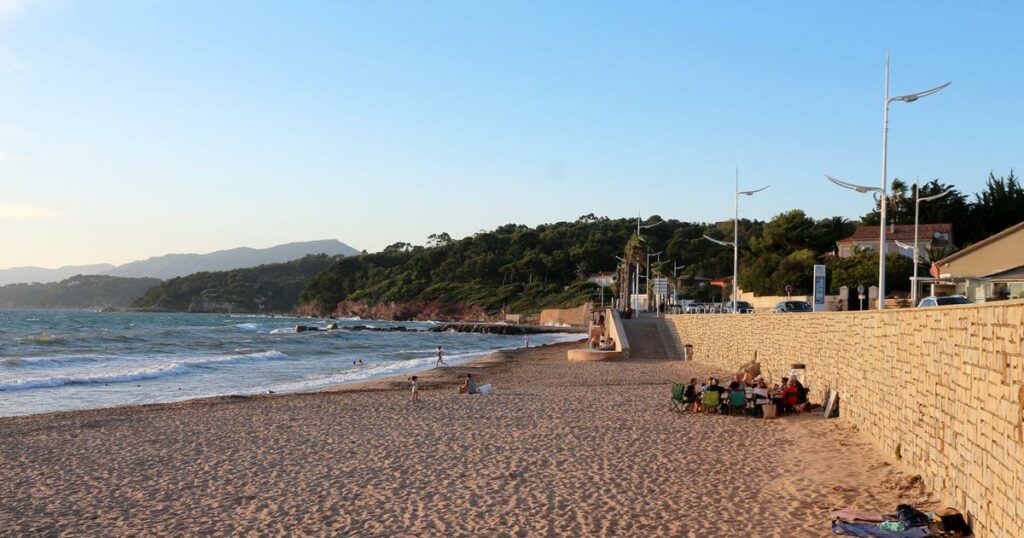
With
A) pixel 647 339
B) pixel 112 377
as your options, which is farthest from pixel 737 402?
pixel 647 339

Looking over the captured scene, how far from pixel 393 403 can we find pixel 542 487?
10098 millimetres

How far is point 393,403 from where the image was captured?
1988 cm

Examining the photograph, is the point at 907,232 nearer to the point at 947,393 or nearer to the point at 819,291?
the point at 819,291

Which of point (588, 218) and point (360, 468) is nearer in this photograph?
point (360, 468)

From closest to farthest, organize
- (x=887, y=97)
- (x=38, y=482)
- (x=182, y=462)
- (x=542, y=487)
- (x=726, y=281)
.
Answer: (x=542, y=487) → (x=38, y=482) → (x=182, y=462) → (x=887, y=97) → (x=726, y=281)

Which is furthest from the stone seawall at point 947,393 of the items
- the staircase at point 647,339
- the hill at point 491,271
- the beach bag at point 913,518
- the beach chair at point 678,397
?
the hill at point 491,271

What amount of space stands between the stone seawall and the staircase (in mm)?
19823

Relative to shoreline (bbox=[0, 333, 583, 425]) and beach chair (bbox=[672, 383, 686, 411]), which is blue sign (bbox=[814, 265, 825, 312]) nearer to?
beach chair (bbox=[672, 383, 686, 411])

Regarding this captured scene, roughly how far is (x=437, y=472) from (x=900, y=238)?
51991 millimetres

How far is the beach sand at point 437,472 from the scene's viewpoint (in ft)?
29.0

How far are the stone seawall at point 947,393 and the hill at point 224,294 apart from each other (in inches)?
7091

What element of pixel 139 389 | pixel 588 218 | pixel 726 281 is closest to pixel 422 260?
pixel 588 218

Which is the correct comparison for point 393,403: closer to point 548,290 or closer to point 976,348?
point 976,348

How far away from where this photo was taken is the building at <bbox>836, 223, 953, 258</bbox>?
179 ft
